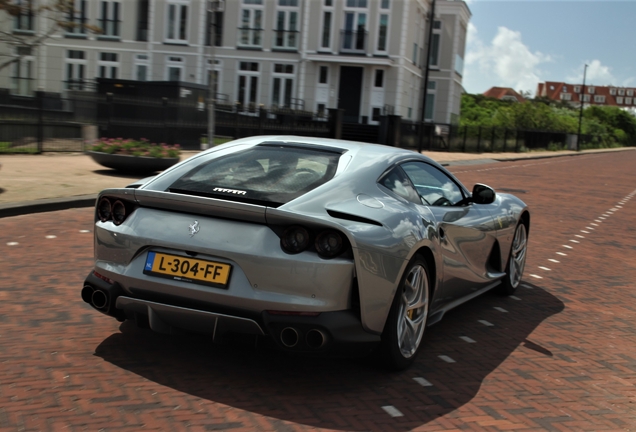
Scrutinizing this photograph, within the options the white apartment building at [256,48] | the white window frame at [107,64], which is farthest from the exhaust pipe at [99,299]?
the white window frame at [107,64]

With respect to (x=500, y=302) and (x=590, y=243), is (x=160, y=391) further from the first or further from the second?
(x=590, y=243)

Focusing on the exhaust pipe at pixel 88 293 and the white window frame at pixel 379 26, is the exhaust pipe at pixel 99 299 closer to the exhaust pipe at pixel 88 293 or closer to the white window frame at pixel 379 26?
the exhaust pipe at pixel 88 293

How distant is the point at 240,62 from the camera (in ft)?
151

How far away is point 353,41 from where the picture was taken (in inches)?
1788

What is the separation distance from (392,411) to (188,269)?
4.32ft

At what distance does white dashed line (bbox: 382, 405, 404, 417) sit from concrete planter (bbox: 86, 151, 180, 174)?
11.4m

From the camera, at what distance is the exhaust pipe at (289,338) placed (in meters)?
3.99

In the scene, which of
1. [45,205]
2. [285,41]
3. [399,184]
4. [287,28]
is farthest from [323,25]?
[399,184]

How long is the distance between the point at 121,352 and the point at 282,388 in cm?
107

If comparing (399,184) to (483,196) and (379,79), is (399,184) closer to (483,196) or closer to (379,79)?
(483,196)

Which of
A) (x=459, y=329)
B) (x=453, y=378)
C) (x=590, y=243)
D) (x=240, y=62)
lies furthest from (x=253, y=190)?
(x=240, y=62)

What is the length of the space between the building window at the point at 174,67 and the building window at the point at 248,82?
351 cm

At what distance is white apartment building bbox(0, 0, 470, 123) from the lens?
149 feet

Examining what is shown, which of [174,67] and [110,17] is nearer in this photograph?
[110,17]
